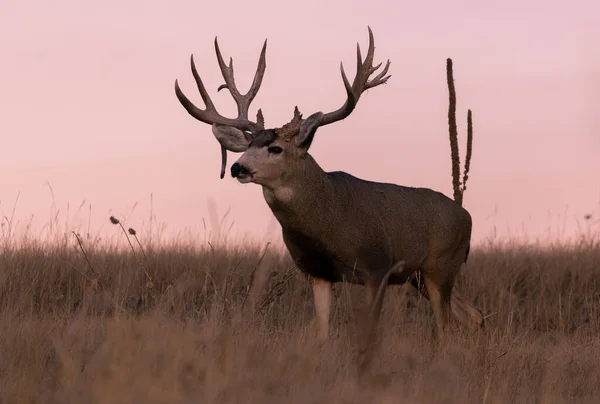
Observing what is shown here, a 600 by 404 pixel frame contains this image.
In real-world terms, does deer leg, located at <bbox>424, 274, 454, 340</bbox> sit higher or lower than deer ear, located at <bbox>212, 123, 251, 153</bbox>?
lower

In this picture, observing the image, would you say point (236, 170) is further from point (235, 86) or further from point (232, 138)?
point (235, 86)

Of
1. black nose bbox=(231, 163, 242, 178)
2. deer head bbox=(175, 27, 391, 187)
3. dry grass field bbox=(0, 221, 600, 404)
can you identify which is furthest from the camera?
deer head bbox=(175, 27, 391, 187)

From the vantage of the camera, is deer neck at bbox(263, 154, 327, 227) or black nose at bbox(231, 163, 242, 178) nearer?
black nose at bbox(231, 163, 242, 178)

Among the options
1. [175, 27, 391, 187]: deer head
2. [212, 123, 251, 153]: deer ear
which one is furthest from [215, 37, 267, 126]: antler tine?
[212, 123, 251, 153]: deer ear

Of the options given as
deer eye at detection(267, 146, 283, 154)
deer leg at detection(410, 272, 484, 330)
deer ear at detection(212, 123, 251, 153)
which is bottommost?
deer leg at detection(410, 272, 484, 330)

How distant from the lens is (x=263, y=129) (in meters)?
9.02

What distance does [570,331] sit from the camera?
1251 centimetres

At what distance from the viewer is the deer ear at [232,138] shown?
906 cm

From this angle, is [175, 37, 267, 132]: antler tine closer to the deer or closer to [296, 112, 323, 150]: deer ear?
the deer

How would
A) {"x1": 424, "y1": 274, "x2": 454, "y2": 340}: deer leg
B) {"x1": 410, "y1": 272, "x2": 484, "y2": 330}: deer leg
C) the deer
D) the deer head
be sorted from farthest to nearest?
1. {"x1": 410, "y1": 272, "x2": 484, "y2": 330}: deer leg
2. {"x1": 424, "y1": 274, "x2": 454, "y2": 340}: deer leg
3. the deer
4. the deer head

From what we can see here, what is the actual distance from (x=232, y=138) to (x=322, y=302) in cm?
165

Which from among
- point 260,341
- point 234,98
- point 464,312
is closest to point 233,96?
point 234,98

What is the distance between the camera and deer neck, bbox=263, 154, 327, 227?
8617mm

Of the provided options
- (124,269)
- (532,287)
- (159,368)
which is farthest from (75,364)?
(532,287)
